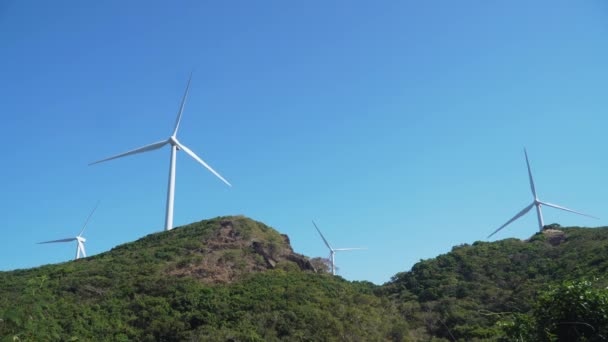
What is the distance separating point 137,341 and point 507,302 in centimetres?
3876

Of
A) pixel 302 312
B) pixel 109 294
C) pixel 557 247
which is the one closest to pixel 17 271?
pixel 109 294

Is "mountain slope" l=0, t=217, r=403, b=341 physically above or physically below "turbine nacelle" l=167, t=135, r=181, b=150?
below

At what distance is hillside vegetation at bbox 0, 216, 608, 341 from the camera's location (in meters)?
41.0

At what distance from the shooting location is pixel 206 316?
4350cm

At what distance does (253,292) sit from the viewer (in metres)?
49.2

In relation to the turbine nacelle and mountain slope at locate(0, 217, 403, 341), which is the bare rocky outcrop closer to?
mountain slope at locate(0, 217, 403, 341)

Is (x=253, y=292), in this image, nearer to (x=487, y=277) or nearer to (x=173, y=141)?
(x=173, y=141)

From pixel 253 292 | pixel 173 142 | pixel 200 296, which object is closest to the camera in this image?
pixel 200 296

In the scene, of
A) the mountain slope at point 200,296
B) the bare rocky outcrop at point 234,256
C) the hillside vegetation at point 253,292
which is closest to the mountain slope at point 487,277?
the hillside vegetation at point 253,292

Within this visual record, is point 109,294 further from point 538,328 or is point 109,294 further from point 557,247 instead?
point 557,247

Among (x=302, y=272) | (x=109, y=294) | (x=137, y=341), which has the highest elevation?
(x=302, y=272)

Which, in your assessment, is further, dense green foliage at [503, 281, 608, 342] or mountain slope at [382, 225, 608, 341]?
mountain slope at [382, 225, 608, 341]

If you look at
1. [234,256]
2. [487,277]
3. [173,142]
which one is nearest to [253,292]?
[234,256]

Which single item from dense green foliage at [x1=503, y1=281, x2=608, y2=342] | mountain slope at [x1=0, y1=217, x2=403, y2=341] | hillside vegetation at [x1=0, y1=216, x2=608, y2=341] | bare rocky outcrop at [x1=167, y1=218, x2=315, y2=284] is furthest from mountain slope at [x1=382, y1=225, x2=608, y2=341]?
dense green foliage at [x1=503, y1=281, x2=608, y2=342]
